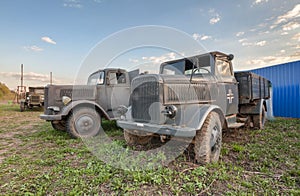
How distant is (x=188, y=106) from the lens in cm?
319

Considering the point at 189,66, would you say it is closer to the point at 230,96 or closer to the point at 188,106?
the point at 230,96

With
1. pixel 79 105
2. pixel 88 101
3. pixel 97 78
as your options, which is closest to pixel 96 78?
pixel 97 78

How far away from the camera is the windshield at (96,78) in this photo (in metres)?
5.69

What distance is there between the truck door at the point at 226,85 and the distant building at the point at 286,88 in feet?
19.7

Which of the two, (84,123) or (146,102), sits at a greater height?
(146,102)

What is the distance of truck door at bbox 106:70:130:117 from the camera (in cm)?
559

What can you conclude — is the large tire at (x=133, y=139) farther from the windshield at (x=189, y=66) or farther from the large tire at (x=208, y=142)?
the windshield at (x=189, y=66)

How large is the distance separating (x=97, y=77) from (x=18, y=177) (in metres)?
3.64

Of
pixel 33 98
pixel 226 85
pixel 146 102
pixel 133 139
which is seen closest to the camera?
pixel 146 102

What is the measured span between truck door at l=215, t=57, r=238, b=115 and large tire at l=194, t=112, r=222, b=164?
3.32ft

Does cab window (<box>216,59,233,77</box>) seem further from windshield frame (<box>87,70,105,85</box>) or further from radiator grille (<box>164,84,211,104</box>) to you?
windshield frame (<box>87,70,105,85</box>)

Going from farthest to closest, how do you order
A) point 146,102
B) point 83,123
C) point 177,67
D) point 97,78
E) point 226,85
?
point 97,78, point 83,123, point 177,67, point 226,85, point 146,102

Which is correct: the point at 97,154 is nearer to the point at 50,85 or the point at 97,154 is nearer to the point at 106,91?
the point at 106,91

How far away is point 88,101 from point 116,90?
96cm
